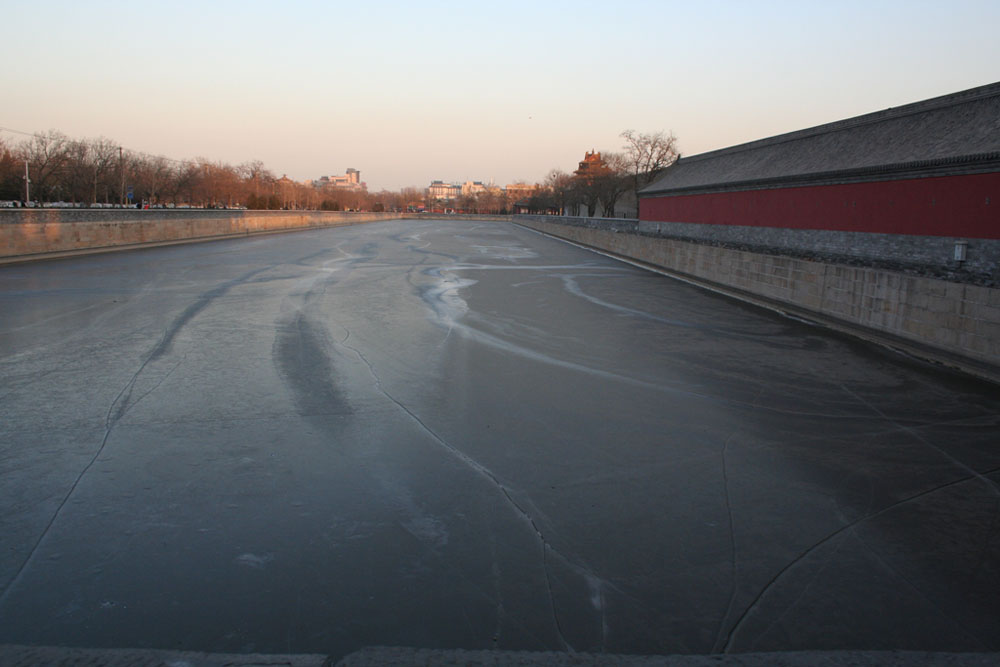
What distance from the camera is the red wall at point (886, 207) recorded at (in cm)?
A: 2523

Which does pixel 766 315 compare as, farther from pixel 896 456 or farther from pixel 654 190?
pixel 654 190

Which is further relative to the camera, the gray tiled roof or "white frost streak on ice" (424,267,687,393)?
the gray tiled roof

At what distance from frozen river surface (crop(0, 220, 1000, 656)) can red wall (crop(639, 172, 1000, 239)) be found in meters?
18.1

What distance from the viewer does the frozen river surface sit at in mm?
3852

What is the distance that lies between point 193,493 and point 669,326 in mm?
10547

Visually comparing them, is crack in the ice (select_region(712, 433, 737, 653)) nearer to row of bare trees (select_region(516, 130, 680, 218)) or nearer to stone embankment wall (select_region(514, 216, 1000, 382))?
stone embankment wall (select_region(514, 216, 1000, 382))

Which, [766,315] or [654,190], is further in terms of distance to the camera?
[654,190]

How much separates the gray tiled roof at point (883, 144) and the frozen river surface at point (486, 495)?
70.7ft

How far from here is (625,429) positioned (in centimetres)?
728

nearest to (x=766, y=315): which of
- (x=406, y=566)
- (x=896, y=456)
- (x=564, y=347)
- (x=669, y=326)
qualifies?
(x=669, y=326)

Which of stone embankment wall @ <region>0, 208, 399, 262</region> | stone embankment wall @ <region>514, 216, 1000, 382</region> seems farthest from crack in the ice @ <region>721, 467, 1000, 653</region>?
stone embankment wall @ <region>0, 208, 399, 262</region>

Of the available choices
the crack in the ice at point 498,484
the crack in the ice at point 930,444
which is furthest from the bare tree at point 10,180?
the crack in the ice at point 930,444

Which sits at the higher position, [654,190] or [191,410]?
[654,190]

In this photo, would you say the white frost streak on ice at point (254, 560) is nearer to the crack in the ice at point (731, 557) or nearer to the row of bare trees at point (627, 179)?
the crack in the ice at point (731, 557)
